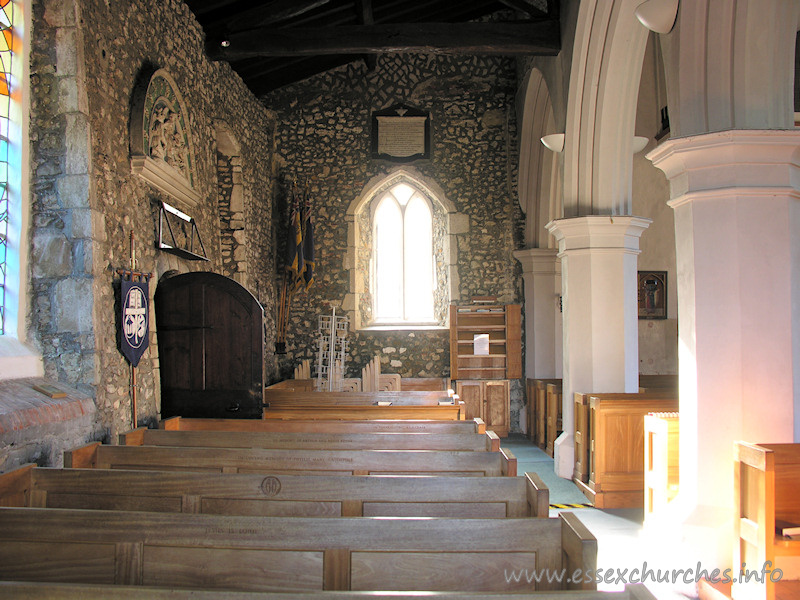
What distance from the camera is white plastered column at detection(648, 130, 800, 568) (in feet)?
10.1

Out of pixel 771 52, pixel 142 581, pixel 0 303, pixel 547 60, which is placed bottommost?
pixel 142 581

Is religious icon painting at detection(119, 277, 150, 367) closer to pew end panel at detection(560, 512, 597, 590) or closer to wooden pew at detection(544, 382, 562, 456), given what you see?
pew end panel at detection(560, 512, 597, 590)

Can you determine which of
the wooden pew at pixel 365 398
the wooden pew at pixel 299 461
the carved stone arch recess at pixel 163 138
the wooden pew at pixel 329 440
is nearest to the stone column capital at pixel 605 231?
the wooden pew at pixel 365 398

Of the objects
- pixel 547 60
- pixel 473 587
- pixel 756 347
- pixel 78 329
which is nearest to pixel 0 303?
pixel 78 329

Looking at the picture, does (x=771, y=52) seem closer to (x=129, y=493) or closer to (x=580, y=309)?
(x=580, y=309)

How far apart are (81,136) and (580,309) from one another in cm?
409

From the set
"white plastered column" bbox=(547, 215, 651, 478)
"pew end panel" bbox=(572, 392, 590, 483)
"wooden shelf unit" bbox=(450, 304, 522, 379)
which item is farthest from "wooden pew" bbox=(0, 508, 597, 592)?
"wooden shelf unit" bbox=(450, 304, 522, 379)

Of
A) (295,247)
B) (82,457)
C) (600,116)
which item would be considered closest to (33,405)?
(82,457)

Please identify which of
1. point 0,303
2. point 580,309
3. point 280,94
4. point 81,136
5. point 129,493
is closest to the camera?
point 129,493

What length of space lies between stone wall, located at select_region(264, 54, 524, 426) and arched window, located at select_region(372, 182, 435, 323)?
724mm

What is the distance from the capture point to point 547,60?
21.5ft

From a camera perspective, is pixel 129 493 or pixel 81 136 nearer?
pixel 129 493

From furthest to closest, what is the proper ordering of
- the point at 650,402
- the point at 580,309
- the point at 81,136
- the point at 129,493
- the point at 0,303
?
the point at 580,309
the point at 650,402
the point at 81,136
the point at 0,303
the point at 129,493

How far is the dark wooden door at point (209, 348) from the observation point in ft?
15.2
